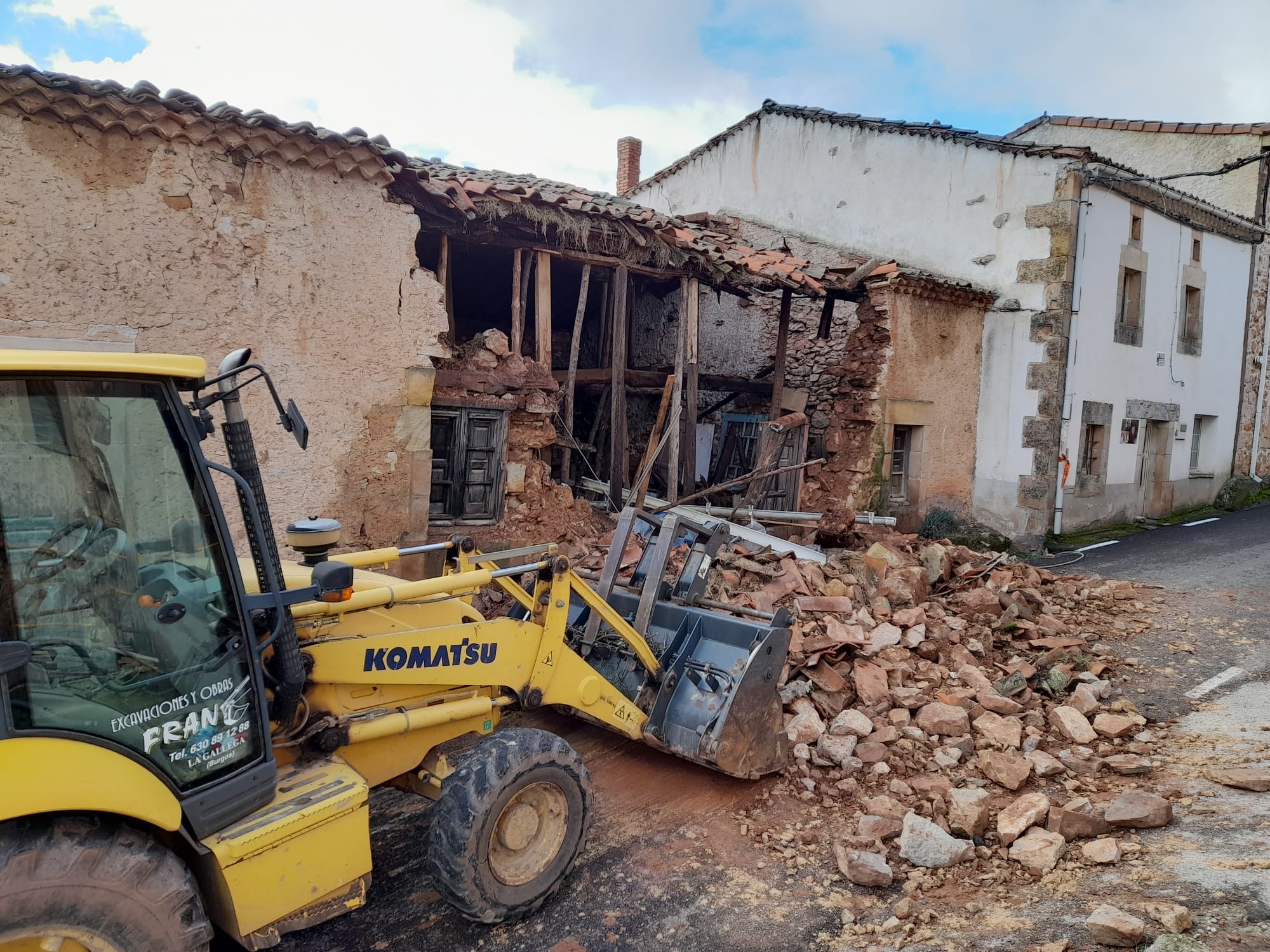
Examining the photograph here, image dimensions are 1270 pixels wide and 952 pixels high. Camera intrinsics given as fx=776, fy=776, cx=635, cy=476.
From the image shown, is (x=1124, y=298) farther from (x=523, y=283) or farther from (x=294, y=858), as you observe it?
(x=294, y=858)

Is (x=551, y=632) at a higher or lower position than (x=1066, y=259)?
lower

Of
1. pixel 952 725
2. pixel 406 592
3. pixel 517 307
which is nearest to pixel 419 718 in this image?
pixel 406 592

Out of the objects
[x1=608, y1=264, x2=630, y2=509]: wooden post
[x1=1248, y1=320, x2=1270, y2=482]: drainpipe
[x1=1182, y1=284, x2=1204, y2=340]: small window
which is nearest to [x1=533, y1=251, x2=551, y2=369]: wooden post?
[x1=608, y1=264, x2=630, y2=509]: wooden post

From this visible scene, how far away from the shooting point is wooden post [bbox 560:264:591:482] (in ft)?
28.9

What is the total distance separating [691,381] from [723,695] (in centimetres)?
602

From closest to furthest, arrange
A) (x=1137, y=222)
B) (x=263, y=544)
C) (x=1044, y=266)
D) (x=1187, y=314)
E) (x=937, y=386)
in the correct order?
(x=263, y=544)
(x=1044, y=266)
(x=937, y=386)
(x=1137, y=222)
(x=1187, y=314)

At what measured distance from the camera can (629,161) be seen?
17.3 meters

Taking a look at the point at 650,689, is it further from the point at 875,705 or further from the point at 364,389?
the point at 364,389

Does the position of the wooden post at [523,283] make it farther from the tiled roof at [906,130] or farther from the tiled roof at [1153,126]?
the tiled roof at [1153,126]

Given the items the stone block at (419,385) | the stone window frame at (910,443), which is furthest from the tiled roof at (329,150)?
the stone window frame at (910,443)

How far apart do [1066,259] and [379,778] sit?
1137 cm

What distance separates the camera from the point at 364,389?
6793 mm

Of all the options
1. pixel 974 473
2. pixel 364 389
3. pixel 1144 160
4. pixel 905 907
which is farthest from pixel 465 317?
pixel 1144 160

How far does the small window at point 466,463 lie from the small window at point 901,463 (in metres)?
6.09
